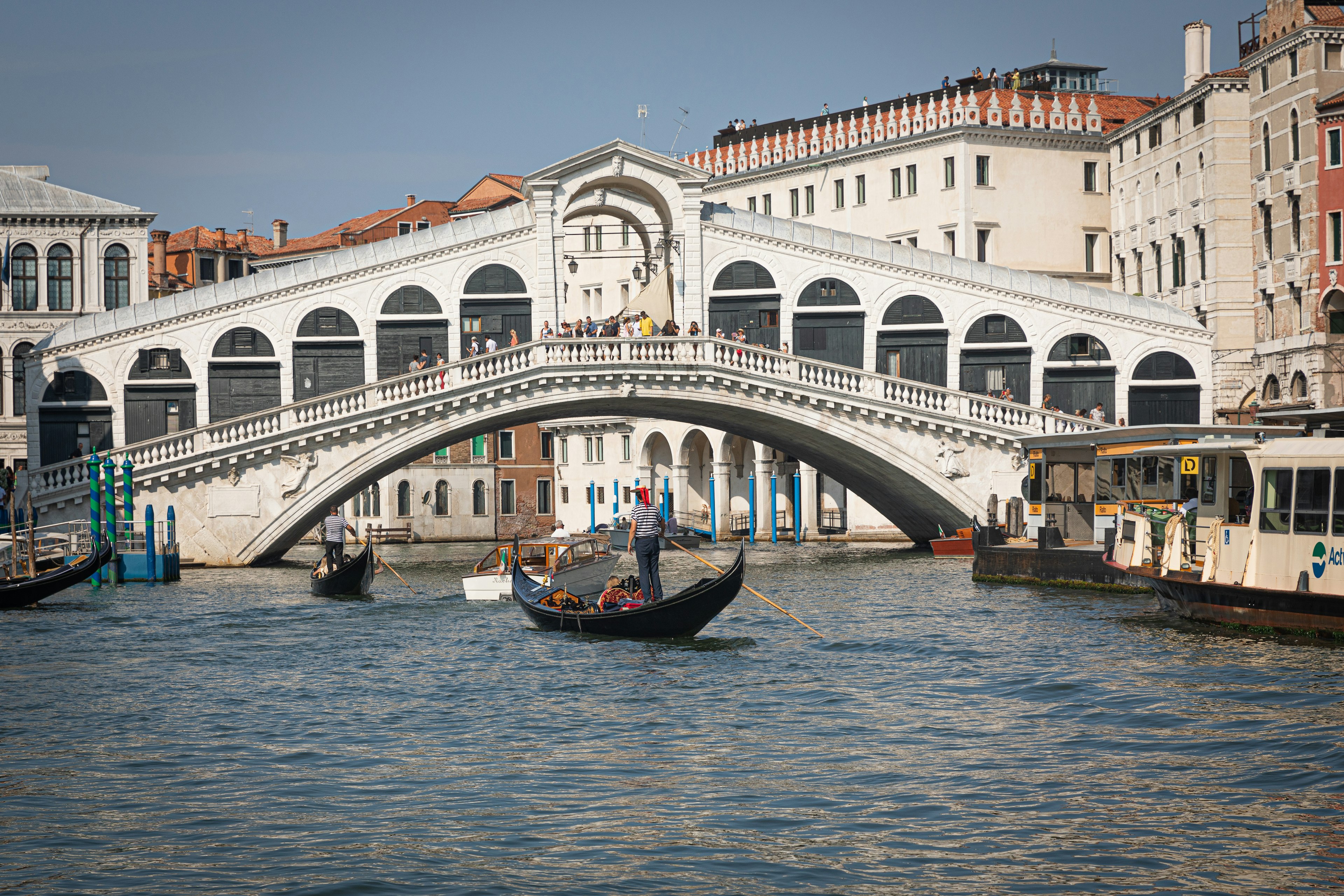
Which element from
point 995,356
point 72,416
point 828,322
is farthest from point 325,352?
point 995,356

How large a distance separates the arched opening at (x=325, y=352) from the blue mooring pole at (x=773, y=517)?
47.4 feet

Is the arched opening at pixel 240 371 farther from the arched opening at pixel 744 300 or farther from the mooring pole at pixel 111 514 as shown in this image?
the arched opening at pixel 744 300

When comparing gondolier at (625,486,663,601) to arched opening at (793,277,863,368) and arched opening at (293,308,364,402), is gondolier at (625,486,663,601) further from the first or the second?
arched opening at (793,277,863,368)

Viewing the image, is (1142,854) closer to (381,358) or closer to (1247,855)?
(1247,855)

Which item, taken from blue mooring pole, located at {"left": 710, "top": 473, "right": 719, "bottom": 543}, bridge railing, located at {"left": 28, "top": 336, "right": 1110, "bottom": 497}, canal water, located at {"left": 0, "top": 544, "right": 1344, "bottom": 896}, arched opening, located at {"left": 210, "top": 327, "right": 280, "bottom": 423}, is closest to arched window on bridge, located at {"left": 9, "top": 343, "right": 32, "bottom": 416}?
bridge railing, located at {"left": 28, "top": 336, "right": 1110, "bottom": 497}

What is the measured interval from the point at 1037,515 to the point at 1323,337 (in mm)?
9105

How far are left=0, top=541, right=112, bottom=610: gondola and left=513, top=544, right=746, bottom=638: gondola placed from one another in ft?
27.4

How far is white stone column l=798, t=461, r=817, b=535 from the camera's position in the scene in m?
44.1

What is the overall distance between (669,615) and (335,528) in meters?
10.6

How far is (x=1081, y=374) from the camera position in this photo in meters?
33.4

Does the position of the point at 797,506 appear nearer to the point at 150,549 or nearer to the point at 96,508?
the point at 150,549

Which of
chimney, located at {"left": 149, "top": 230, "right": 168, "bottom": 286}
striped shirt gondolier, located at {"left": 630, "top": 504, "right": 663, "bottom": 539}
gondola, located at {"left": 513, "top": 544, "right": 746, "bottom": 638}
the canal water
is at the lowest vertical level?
the canal water

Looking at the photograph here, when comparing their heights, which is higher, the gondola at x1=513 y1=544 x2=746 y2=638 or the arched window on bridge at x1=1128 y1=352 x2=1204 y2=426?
the arched window on bridge at x1=1128 y1=352 x2=1204 y2=426

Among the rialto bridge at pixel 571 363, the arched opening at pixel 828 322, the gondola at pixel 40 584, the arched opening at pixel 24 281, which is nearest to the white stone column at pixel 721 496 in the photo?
the rialto bridge at pixel 571 363
